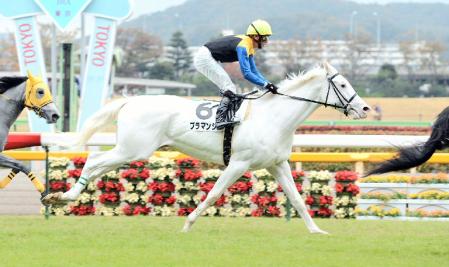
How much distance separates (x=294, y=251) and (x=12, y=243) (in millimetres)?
2223

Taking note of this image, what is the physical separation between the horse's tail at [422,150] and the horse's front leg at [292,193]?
26.8 inches

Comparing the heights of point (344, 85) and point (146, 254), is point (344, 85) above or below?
above

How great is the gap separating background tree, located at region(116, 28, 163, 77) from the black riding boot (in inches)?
2941

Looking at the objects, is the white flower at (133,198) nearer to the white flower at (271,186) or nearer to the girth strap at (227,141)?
the white flower at (271,186)

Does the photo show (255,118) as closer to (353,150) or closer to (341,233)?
(341,233)

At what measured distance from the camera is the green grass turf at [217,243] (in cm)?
709

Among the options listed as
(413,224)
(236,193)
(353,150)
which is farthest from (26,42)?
(413,224)

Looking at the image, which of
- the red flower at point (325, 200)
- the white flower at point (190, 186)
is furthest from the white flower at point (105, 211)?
the red flower at point (325, 200)

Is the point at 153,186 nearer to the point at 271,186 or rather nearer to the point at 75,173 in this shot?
the point at 75,173

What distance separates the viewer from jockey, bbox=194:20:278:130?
866 cm

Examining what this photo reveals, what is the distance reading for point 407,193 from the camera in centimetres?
1088

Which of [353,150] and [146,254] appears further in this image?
[353,150]

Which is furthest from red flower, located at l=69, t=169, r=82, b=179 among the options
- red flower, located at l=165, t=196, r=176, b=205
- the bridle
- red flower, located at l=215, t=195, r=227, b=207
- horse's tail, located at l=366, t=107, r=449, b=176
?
horse's tail, located at l=366, t=107, r=449, b=176

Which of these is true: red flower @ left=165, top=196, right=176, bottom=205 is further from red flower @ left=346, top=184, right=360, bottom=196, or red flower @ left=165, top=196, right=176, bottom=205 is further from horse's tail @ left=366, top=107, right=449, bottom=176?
horse's tail @ left=366, top=107, right=449, bottom=176
